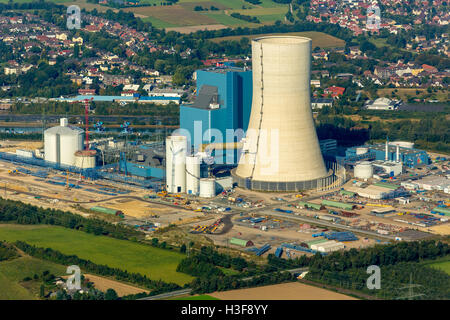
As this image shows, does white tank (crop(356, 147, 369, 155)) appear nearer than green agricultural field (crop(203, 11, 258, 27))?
Yes

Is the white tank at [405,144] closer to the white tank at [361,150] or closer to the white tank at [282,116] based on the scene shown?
the white tank at [361,150]

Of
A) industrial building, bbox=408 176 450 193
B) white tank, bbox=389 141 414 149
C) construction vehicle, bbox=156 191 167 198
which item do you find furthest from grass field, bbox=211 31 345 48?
construction vehicle, bbox=156 191 167 198

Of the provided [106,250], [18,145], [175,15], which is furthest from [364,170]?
[175,15]

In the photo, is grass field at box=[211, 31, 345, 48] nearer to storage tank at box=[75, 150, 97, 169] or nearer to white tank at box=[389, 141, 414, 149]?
white tank at box=[389, 141, 414, 149]

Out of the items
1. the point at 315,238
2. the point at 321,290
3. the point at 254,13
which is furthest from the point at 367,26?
the point at 321,290

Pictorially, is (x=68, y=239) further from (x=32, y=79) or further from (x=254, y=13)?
(x=254, y=13)

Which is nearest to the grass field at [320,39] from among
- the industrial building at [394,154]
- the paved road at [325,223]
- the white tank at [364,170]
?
the industrial building at [394,154]
